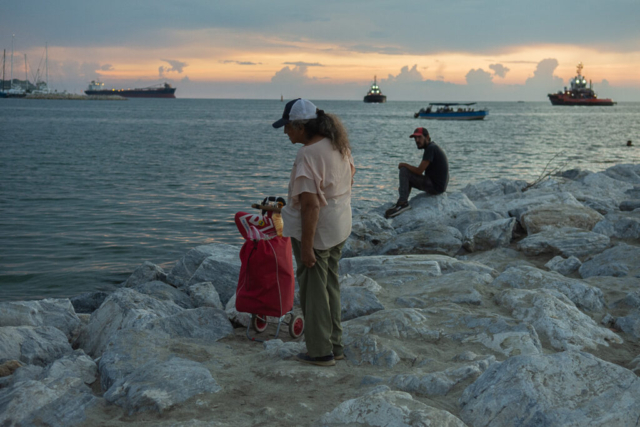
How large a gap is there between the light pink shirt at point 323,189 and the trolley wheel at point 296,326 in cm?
117

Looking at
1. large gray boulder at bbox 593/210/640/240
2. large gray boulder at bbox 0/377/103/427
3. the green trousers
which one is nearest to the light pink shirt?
the green trousers

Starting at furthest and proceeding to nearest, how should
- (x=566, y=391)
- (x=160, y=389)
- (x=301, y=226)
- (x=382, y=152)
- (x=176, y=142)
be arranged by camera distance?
(x=176, y=142) < (x=382, y=152) < (x=301, y=226) < (x=160, y=389) < (x=566, y=391)

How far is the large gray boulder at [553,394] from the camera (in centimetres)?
264

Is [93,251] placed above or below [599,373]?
below

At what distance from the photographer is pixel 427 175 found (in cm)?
979

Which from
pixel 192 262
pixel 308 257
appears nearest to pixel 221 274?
pixel 192 262

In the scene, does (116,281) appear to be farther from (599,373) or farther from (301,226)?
(599,373)

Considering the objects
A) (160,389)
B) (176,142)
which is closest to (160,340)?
(160,389)

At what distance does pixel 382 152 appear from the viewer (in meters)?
30.5

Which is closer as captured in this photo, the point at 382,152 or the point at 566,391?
the point at 566,391

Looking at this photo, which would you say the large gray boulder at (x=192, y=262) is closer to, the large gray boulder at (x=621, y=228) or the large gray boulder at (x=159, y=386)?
the large gray boulder at (x=159, y=386)

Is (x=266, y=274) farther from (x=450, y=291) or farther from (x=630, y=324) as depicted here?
(x=630, y=324)

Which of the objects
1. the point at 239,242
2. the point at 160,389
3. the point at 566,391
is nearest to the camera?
the point at 566,391

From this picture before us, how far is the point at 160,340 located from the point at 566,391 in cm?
284
